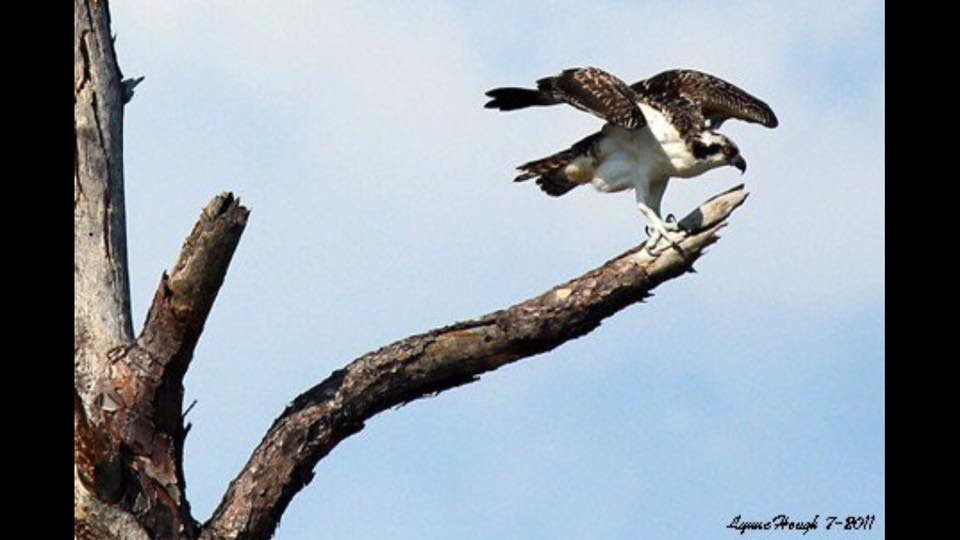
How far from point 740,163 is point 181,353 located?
10.7 feet

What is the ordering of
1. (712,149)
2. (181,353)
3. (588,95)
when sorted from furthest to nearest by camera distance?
(712,149) < (588,95) < (181,353)

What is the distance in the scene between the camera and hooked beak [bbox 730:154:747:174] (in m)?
8.49

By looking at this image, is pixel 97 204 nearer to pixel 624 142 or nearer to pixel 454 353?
pixel 454 353

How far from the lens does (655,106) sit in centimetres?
863

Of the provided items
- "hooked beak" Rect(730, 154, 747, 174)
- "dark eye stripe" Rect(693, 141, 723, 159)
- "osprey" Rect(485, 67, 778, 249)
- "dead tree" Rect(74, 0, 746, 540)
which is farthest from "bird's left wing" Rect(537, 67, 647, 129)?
"dead tree" Rect(74, 0, 746, 540)

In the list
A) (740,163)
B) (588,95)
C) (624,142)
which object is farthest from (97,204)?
(740,163)

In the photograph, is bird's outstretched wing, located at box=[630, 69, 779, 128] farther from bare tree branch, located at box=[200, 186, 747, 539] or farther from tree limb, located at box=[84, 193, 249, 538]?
tree limb, located at box=[84, 193, 249, 538]

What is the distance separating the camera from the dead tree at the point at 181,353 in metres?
6.71

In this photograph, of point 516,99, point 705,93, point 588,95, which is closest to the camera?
point 588,95

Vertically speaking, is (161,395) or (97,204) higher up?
(97,204)

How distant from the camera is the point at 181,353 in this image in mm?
6855

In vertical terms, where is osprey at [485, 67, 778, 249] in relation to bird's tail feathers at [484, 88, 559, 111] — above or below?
below
